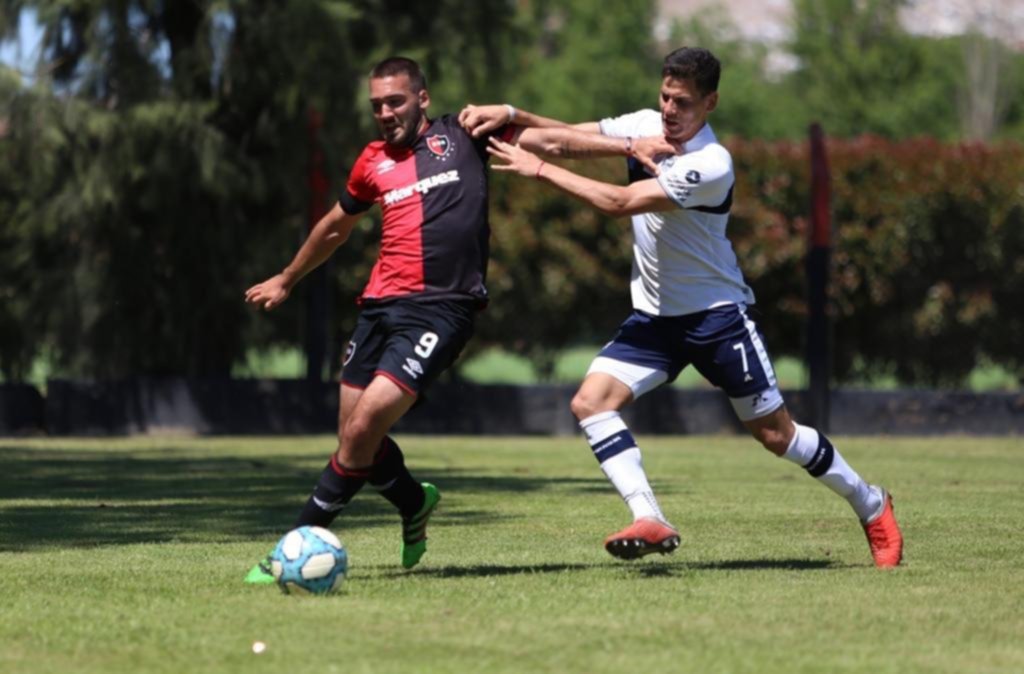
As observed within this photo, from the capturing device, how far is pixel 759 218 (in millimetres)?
24172

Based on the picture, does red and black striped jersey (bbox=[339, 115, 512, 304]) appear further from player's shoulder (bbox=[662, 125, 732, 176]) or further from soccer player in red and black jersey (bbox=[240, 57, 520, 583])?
player's shoulder (bbox=[662, 125, 732, 176])

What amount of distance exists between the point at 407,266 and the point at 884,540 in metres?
2.53

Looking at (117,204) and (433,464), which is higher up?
(117,204)

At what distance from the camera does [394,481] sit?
8.61m

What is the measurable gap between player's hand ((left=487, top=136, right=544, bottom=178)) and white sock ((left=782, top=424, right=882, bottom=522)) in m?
1.79

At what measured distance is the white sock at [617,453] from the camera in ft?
27.8

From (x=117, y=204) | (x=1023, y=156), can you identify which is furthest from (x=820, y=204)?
(x=117, y=204)

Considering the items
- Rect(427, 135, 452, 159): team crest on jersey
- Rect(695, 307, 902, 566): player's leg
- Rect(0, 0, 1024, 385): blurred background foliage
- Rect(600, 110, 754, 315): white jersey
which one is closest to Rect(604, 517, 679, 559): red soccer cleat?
Rect(695, 307, 902, 566): player's leg

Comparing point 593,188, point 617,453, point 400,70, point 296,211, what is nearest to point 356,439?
point 617,453

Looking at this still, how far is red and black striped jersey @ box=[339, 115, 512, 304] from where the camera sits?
824 centimetres

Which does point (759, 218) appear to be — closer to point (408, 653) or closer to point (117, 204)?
point (117, 204)

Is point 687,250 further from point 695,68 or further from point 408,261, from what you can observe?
point 408,261

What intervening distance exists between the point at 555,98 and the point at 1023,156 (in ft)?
127

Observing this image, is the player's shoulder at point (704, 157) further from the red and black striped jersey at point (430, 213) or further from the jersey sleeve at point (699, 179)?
the red and black striped jersey at point (430, 213)
